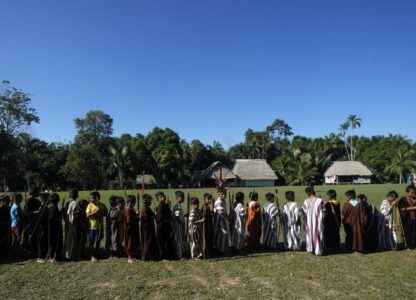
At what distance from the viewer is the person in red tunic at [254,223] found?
946 cm

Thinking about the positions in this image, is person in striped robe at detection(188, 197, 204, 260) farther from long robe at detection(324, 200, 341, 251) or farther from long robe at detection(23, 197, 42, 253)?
long robe at detection(23, 197, 42, 253)

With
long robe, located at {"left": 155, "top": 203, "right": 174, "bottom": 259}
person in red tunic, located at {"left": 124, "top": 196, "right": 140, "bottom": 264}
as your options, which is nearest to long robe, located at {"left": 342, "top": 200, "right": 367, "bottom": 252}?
long robe, located at {"left": 155, "top": 203, "right": 174, "bottom": 259}

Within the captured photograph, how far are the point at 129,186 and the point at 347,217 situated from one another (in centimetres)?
4600

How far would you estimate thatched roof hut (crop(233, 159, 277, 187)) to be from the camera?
57188mm

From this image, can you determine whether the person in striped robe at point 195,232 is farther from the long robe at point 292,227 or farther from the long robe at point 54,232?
the long robe at point 54,232

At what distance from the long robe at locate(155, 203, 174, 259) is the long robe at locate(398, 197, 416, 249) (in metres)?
6.18

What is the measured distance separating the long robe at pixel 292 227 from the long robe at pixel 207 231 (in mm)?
2129

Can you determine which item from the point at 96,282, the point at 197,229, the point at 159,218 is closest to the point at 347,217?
the point at 197,229

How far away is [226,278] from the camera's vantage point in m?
6.92

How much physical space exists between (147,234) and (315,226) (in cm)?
419

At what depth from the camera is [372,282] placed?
21.5 ft

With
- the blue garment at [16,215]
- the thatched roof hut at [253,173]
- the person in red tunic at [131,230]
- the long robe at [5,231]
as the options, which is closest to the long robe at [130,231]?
the person in red tunic at [131,230]

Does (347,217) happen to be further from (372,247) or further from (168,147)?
(168,147)

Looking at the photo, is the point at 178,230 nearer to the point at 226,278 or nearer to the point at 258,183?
the point at 226,278
